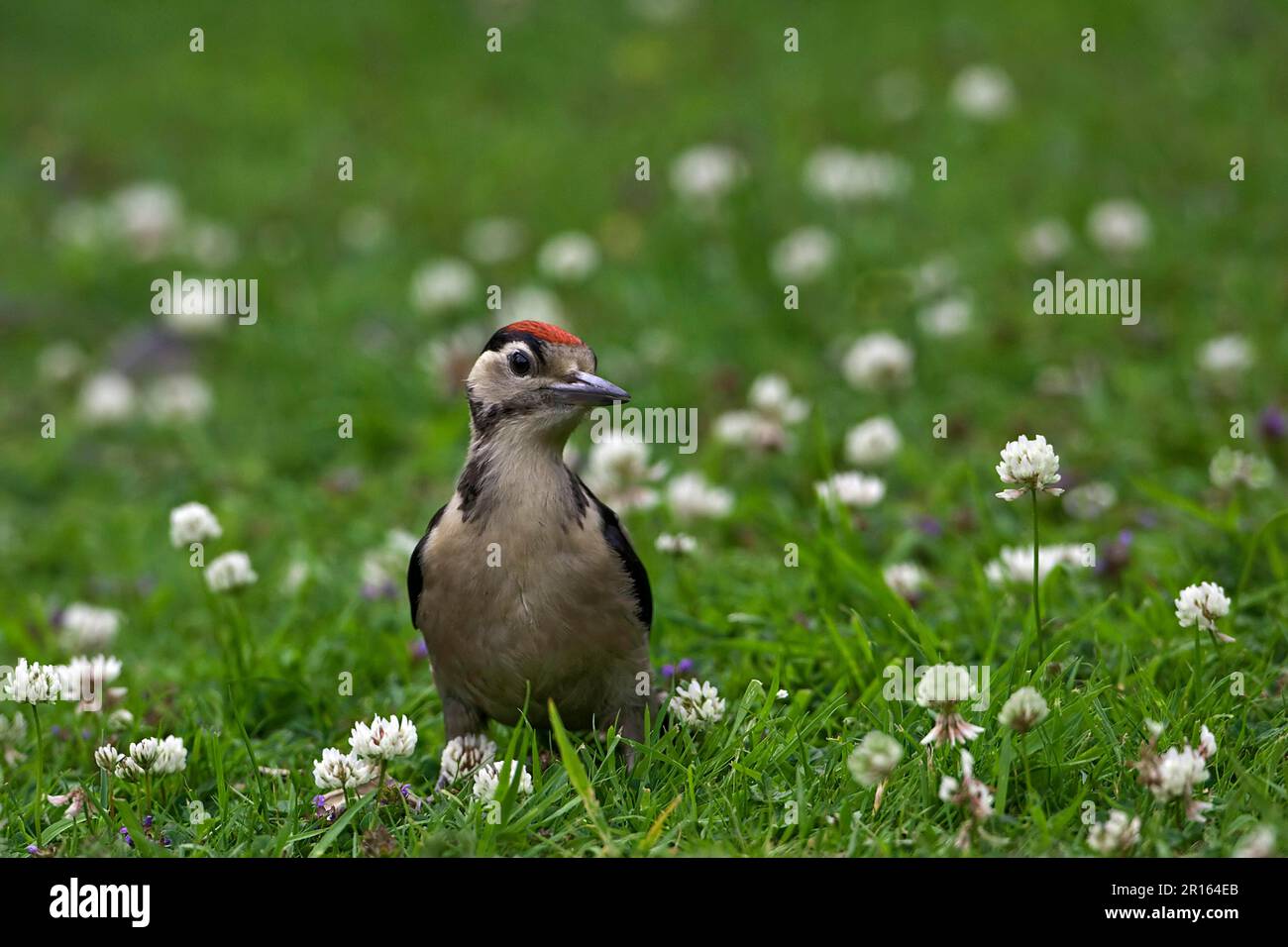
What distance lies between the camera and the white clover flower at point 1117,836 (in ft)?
11.5

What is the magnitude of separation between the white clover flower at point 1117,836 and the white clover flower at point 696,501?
2.53m

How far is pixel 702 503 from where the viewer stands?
587 centimetres

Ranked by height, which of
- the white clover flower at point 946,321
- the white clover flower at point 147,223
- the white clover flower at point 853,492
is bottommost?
the white clover flower at point 853,492

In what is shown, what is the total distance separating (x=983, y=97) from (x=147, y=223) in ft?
17.6

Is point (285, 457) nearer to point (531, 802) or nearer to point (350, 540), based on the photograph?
point (350, 540)

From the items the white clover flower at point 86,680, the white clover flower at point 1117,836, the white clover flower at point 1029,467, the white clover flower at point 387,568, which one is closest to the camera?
the white clover flower at point 1117,836

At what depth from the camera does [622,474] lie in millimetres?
5516

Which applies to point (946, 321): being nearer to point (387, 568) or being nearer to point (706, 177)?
point (706, 177)

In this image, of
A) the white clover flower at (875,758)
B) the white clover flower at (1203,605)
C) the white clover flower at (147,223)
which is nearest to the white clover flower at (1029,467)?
the white clover flower at (1203,605)

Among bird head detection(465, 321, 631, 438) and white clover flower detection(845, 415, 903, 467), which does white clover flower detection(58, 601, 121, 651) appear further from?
white clover flower detection(845, 415, 903, 467)

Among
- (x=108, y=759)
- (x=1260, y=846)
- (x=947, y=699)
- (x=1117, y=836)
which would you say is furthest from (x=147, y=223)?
(x=1260, y=846)

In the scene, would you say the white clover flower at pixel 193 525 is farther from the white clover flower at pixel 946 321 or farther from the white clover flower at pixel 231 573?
the white clover flower at pixel 946 321

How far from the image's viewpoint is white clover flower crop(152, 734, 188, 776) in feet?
13.7

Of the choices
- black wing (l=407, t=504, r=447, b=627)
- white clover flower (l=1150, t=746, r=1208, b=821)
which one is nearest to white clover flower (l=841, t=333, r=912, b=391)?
black wing (l=407, t=504, r=447, b=627)
